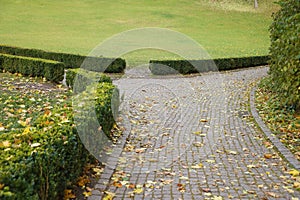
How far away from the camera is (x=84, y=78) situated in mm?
11781

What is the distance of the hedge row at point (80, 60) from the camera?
19.9m

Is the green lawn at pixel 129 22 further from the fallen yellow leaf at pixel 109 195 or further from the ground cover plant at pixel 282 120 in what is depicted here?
the fallen yellow leaf at pixel 109 195

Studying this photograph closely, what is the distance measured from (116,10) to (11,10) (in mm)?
13218

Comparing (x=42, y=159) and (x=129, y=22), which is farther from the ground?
(x=129, y=22)

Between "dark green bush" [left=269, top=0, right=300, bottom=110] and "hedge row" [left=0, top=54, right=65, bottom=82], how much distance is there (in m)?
9.61

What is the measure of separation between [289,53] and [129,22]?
34.2 meters

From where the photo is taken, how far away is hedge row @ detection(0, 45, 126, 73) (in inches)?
784

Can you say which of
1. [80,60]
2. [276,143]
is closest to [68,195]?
[276,143]

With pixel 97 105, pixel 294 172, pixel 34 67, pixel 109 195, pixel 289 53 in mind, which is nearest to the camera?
pixel 109 195

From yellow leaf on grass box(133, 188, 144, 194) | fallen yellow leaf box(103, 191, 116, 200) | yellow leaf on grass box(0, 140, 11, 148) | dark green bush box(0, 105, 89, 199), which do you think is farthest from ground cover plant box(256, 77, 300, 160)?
yellow leaf on grass box(0, 140, 11, 148)

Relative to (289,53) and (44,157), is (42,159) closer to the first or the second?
(44,157)

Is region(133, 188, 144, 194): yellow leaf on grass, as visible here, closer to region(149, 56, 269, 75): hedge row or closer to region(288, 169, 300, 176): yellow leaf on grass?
region(288, 169, 300, 176): yellow leaf on grass

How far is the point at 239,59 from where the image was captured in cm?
2328

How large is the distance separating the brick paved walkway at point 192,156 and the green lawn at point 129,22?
16.4 meters
